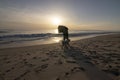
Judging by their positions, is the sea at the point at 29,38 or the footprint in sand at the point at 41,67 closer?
the footprint in sand at the point at 41,67

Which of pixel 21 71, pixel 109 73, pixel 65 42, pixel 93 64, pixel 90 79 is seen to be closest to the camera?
pixel 90 79

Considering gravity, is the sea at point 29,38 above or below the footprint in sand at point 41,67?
above

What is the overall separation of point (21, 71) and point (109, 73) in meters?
3.68

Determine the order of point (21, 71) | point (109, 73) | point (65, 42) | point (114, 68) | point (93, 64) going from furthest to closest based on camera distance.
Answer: point (65, 42) → point (93, 64) → point (21, 71) → point (114, 68) → point (109, 73)

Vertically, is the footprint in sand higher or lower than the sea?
lower

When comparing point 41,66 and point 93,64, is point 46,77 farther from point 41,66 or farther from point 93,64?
point 93,64

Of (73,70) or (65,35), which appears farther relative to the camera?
(65,35)

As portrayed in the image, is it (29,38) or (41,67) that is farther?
(29,38)

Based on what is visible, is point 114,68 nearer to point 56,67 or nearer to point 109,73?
point 109,73

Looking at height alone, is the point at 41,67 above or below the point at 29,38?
below

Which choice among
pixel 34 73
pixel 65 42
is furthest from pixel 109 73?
pixel 65 42

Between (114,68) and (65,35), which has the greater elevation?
(65,35)

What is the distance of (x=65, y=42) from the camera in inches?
445

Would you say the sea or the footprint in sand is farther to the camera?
the sea
